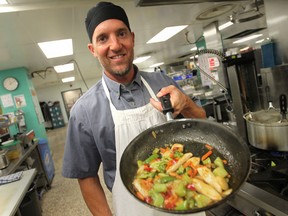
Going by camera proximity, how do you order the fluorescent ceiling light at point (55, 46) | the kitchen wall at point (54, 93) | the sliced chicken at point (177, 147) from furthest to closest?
the kitchen wall at point (54, 93) < the fluorescent ceiling light at point (55, 46) < the sliced chicken at point (177, 147)

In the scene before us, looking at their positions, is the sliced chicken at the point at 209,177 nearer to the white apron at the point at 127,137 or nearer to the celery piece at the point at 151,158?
the celery piece at the point at 151,158

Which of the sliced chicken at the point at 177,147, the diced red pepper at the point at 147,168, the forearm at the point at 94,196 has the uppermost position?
the sliced chicken at the point at 177,147

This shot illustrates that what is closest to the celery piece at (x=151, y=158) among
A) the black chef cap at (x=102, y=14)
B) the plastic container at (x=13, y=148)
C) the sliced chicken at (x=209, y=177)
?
the sliced chicken at (x=209, y=177)

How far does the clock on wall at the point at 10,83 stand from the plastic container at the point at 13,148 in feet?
7.85

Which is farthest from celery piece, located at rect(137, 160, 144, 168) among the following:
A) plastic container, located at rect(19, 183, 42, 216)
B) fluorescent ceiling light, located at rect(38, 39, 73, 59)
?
fluorescent ceiling light, located at rect(38, 39, 73, 59)

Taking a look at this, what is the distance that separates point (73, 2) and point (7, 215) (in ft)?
6.91

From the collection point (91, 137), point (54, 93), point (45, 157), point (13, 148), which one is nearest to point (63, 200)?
point (45, 157)

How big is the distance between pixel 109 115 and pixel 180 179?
533mm

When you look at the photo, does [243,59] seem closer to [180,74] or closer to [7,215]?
[7,215]

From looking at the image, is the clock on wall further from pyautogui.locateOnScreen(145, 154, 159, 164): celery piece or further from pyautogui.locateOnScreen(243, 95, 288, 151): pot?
pyautogui.locateOnScreen(243, 95, 288, 151): pot

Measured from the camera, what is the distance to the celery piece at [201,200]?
0.75 metres

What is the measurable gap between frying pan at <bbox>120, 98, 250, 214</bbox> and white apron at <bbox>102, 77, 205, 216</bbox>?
0.58 feet

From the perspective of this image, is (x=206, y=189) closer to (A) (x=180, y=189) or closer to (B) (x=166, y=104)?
(A) (x=180, y=189)

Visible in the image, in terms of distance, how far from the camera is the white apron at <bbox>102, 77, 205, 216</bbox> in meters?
1.17
